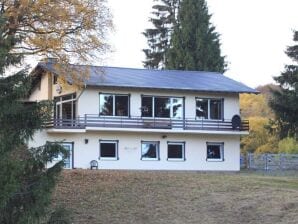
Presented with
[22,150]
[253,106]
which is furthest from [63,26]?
[253,106]

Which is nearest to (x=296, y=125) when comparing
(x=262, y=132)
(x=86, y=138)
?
(x=86, y=138)

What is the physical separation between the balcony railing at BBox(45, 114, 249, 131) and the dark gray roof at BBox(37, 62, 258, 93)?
216 centimetres

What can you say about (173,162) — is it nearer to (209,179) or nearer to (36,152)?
(209,179)

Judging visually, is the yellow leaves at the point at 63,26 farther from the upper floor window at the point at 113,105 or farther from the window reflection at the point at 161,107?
the window reflection at the point at 161,107

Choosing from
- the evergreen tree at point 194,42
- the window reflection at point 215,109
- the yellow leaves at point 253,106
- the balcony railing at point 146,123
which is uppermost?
the evergreen tree at point 194,42

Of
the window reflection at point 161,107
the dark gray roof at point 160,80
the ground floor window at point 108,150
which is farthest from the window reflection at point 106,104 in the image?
the window reflection at point 161,107

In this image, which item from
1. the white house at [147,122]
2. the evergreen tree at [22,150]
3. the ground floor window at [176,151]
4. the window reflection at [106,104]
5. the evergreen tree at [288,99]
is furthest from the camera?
the ground floor window at [176,151]

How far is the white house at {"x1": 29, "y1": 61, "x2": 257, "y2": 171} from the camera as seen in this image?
43.6 m

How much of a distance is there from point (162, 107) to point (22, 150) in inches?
1231

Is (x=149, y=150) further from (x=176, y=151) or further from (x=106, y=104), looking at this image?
(x=106, y=104)

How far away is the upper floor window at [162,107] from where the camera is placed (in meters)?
45.5

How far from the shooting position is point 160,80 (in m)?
47.2

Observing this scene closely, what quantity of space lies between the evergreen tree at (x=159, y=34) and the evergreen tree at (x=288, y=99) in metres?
38.2

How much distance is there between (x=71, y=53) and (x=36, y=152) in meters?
20.8
